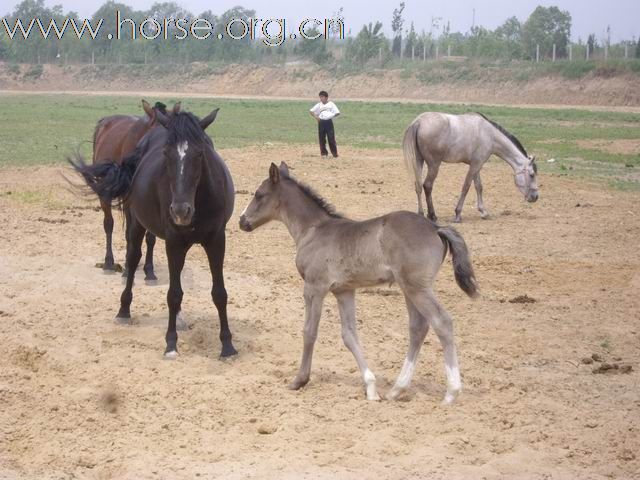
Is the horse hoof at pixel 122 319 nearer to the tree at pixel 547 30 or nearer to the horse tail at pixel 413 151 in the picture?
the horse tail at pixel 413 151

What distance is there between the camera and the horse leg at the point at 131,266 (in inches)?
373

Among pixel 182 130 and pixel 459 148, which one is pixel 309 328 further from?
pixel 459 148

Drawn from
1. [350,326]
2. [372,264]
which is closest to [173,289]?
[350,326]

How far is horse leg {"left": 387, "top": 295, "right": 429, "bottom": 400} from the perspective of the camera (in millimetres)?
7348

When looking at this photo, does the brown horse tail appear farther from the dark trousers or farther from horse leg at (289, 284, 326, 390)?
the dark trousers

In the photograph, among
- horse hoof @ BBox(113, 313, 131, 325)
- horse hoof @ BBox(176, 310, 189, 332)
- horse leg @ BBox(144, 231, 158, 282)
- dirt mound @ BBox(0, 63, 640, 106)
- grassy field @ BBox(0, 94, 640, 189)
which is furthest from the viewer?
dirt mound @ BBox(0, 63, 640, 106)

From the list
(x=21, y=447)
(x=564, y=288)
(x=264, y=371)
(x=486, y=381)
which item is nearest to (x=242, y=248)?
(x=564, y=288)

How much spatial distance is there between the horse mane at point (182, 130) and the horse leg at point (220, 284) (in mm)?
955

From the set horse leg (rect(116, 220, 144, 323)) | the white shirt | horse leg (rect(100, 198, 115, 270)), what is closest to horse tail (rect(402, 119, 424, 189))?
horse leg (rect(100, 198, 115, 270))

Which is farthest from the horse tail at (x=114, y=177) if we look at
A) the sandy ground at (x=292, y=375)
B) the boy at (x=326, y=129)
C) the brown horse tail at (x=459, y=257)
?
the boy at (x=326, y=129)

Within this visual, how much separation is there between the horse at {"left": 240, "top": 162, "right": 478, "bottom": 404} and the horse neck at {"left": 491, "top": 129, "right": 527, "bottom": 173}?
9440mm

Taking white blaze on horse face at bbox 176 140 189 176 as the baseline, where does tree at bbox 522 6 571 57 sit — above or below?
above

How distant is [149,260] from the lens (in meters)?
10.9

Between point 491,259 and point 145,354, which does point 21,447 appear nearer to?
point 145,354
